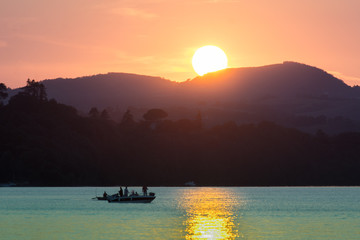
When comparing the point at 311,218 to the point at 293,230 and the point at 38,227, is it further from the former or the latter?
the point at 38,227

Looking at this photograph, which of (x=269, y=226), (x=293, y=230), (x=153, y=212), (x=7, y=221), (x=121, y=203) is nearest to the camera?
(x=293, y=230)

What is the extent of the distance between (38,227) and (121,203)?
6163cm

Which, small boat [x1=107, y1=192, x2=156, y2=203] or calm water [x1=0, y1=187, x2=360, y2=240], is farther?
small boat [x1=107, y1=192, x2=156, y2=203]

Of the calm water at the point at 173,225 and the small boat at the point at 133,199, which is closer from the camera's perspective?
the calm water at the point at 173,225

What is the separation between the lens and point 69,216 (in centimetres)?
10612

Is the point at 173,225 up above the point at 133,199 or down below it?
below

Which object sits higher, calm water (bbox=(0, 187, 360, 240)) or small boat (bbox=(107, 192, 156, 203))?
small boat (bbox=(107, 192, 156, 203))

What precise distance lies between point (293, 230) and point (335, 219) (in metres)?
21.3

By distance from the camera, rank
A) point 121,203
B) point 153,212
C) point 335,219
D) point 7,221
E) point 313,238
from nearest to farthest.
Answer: point 313,238
point 7,221
point 335,219
point 153,212
point 121,203

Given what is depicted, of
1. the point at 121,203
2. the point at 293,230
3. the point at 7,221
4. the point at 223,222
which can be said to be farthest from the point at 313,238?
the point at 121,203

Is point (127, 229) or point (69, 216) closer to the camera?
point (127, 229)

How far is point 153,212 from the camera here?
11662 centimetres

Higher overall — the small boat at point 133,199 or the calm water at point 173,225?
the small boat at point 133,199

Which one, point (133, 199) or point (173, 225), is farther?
point (133, 199)
